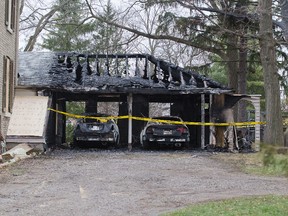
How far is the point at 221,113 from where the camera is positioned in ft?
72.1

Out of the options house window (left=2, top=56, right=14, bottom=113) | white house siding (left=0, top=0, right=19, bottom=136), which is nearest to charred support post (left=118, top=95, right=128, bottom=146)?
white house siding (left=0, top=0, right=19, bottom=136)

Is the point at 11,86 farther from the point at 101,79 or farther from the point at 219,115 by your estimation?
the point at 219,115

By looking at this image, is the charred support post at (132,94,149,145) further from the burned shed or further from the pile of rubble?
the pile of rubble

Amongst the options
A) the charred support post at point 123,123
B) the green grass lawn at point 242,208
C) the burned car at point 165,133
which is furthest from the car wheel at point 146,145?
the green grass lawn at point 242,208

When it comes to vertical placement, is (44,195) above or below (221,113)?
below

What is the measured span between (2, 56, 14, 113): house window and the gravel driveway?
401 centimetres

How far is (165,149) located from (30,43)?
23.9 m

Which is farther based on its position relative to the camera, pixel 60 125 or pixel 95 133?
pixel 60 125

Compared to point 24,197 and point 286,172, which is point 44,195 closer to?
point 24,197

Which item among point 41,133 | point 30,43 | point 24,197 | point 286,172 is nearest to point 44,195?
point 24,197

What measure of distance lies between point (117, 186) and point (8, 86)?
1050 centimetres

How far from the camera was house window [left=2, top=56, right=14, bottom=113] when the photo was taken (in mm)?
18547

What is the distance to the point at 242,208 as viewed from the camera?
738 cm

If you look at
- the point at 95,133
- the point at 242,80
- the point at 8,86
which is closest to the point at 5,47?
the point at 8,86
